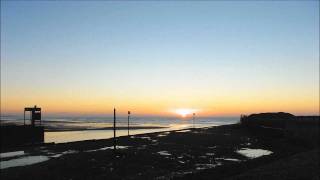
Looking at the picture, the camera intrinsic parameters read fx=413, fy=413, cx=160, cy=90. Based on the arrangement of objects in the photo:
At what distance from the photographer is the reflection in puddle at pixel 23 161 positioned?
99.2 ft

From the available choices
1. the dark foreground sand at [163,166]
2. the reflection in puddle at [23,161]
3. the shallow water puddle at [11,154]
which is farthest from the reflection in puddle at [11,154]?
the reflection in puddle at [23,161]

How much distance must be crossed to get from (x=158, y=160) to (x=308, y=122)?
25.6 metres

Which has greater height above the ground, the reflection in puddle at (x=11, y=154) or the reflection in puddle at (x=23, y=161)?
the reflection in puddle at (x=11, y=154)

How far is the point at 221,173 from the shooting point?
24156mm

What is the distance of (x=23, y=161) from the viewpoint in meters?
32.5

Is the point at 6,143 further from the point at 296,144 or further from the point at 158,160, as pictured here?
the point at 296,144

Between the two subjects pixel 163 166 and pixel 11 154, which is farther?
pixel 11 154

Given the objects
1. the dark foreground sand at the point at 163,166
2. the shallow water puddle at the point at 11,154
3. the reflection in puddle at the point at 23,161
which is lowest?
the dark foreground sand at the point at 163,166

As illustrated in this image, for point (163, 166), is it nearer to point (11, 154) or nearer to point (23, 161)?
point (23, 161)

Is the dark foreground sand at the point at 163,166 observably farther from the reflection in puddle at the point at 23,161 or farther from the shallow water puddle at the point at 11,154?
the shallow water puddle at the point at 11,154

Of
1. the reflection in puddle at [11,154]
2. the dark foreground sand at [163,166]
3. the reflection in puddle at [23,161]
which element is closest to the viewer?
the dark foreground sand at [163,166]

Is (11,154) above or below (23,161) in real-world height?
above

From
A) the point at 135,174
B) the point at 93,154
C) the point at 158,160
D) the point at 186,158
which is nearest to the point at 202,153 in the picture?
the point at 186,158

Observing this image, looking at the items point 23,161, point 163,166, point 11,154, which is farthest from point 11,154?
point 163,166
